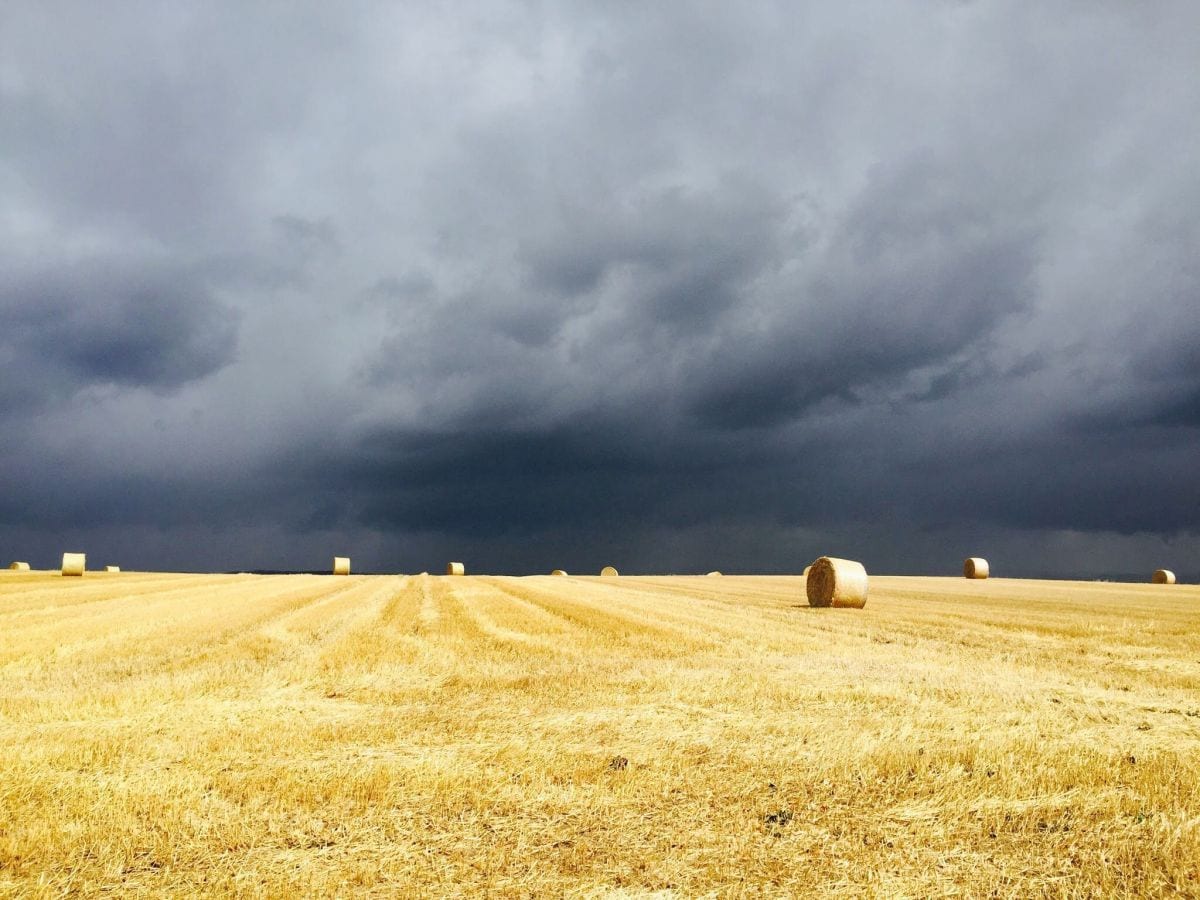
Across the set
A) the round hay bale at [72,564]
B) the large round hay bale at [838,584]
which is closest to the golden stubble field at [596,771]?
the large round hay bale at [838,584]

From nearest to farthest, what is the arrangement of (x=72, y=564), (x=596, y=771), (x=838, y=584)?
(x=596, y=771)
(x=838, y=584)
(x=72, y=564)

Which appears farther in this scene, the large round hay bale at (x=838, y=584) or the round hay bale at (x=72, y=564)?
the round hay bale at (x=72, y=564)

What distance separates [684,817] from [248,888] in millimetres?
2847

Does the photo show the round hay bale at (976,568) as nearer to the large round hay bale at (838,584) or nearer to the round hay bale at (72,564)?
the large round hay bale at (838,584)

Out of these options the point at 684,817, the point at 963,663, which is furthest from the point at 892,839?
the point at 963,663

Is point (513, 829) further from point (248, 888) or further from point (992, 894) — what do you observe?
point (992, 894)

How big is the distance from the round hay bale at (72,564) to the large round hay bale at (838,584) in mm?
43767

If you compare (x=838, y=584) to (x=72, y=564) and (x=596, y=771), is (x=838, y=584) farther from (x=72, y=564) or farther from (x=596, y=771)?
(x=72, y=564)

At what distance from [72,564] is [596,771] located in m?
51.0

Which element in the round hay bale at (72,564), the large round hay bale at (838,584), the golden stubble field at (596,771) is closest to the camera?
the golden stubble field at (596,771)

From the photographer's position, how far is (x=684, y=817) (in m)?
5.50

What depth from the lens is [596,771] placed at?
21.3ft

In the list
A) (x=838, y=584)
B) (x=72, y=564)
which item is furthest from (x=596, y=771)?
(x=72, y=564)

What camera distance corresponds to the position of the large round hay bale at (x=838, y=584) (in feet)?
83.3
